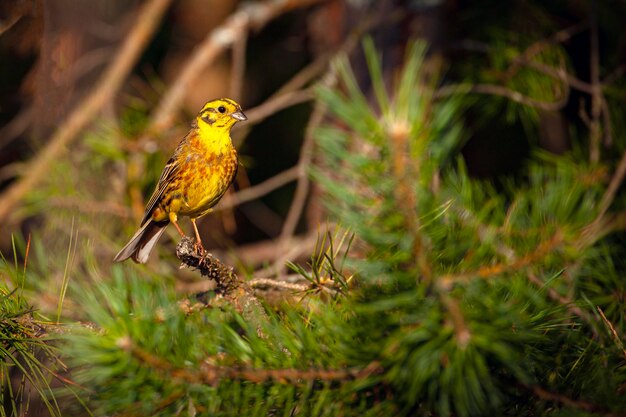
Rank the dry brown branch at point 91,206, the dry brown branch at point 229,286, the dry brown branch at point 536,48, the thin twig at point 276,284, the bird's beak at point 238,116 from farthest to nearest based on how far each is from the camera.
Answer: the dry brown branch at point 536,48
the dry brown branch at point 91,206
the bird's beak at point 238,116
the thin twig at point 276,284
the dry brown branch at point 229,286

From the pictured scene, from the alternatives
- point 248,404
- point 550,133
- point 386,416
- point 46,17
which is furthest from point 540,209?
point 46,17

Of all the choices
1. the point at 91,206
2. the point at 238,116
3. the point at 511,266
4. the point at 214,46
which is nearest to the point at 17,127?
the point at 214,46

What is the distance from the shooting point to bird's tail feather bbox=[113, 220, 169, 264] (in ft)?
9.09

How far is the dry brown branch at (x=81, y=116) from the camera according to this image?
10.2 feet

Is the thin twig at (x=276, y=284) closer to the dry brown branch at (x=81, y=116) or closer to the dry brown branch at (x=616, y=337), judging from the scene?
the dry brown branch at (x=616, y=337)

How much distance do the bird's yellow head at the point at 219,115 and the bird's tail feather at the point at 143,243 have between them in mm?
468

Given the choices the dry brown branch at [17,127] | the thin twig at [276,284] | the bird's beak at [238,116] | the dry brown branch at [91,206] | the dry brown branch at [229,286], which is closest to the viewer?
the dry brown branch at [229,286]

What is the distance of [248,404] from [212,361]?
0.36ft

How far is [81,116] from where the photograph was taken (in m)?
3.42

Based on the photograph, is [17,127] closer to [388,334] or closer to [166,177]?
[166,177]

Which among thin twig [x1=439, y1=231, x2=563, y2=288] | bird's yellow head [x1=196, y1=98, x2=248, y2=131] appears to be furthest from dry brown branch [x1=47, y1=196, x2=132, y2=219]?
thin twig [x1=439, y1=231, x2=563, y2=288]

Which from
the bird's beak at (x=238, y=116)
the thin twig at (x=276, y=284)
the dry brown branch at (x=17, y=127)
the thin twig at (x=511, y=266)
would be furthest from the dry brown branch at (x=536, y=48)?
the dry brown branch at (x=17, y=127)

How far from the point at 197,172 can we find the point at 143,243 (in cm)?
42

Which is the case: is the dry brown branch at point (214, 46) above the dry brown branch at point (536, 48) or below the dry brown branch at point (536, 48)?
above
